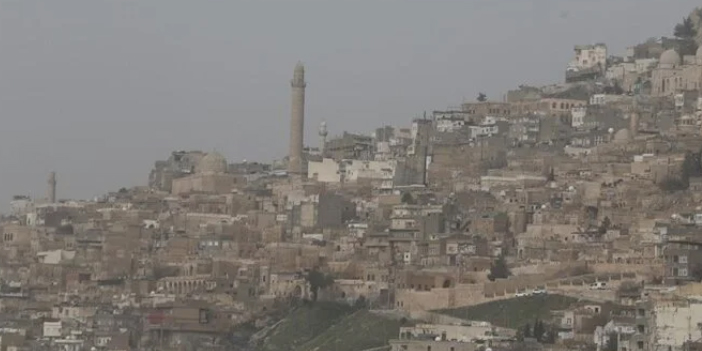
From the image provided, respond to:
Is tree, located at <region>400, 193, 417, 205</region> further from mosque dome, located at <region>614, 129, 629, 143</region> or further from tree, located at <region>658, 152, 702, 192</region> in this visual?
tree, located at <region>658, 152, 702, 192</region>

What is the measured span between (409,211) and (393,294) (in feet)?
28.9

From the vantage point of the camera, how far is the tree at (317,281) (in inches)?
2231

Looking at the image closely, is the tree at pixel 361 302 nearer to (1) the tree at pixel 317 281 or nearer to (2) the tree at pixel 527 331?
(1) the tree at pixel 317 281

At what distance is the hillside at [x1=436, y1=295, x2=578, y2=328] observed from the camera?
48719 millimetres

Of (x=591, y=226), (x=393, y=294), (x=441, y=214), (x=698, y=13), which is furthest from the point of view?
(x=698, y=13)

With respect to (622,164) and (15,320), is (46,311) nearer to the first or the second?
(15,320)

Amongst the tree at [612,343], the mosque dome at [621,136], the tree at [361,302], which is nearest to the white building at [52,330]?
the tree at [361,302]

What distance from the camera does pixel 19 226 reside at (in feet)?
234

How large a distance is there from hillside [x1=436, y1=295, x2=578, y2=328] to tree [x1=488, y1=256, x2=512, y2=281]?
2.00 metres

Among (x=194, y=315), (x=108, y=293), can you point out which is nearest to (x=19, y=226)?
(x=108, y=293)

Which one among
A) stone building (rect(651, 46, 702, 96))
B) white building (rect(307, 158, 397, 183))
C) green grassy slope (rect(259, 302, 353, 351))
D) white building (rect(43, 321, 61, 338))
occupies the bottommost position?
white building (rect(43, 321, 61, 338))

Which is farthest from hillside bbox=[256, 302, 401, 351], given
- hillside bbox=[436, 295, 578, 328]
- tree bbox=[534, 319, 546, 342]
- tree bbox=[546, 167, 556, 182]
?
tree bbox=[546, 167, 556, 182]

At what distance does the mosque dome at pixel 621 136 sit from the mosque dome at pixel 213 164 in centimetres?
1131


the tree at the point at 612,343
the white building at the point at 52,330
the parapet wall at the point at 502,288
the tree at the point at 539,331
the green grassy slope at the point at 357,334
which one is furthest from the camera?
the white building at the point at 52,330
